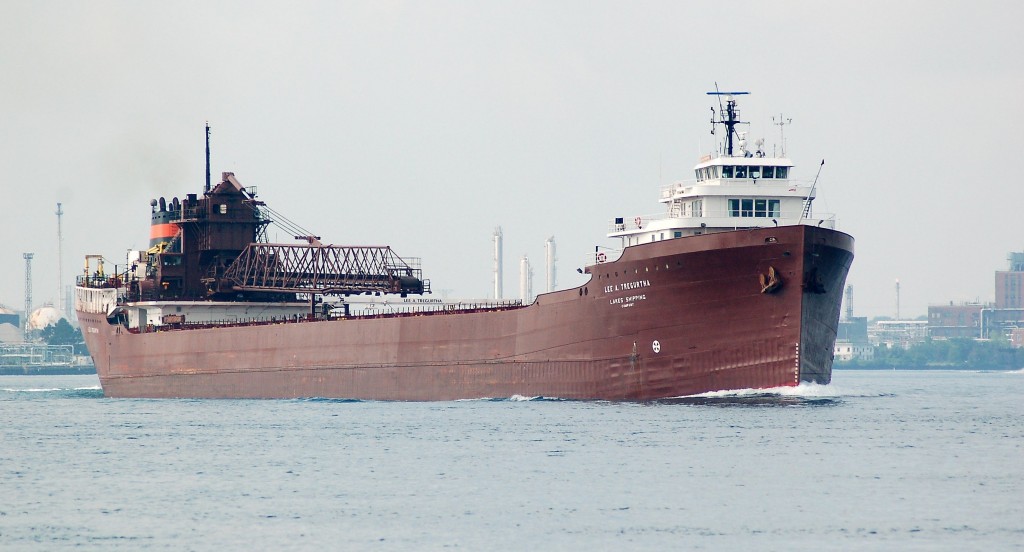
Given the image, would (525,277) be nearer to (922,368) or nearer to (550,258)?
(550,258)

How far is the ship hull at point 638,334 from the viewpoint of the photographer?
139 ft

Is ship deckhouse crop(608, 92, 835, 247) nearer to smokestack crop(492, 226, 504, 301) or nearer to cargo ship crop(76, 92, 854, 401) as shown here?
cargo ship crop(76, 92, 854, 401)

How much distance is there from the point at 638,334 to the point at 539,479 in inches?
594

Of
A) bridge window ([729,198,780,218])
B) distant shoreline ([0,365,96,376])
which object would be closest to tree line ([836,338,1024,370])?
distant shoreline ([0,365,96,376])

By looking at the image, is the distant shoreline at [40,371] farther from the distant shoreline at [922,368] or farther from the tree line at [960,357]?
the tree line at [960,357]

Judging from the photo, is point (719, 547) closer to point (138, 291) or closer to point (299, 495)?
point (299, 495)

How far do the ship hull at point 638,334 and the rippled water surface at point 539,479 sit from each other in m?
1.22

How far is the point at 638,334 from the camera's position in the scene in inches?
1758

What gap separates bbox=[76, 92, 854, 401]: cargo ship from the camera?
140 ft

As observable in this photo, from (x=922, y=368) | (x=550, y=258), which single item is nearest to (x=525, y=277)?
(x=550, y=258)

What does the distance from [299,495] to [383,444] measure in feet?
26.7

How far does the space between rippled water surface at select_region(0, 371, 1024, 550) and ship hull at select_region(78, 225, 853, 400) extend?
122 centimetres

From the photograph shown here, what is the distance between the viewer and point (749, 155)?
4872 cm

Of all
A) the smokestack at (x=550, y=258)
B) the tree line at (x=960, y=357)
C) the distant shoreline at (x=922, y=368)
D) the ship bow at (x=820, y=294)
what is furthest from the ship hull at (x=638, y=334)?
the tree line at (x=960, y=357)
